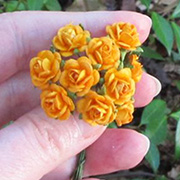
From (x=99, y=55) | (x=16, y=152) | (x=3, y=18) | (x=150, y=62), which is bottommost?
(x=150, y=62)

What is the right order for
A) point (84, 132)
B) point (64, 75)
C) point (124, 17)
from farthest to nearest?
point (124, 17) → point (84, 132) → point (64, 75)

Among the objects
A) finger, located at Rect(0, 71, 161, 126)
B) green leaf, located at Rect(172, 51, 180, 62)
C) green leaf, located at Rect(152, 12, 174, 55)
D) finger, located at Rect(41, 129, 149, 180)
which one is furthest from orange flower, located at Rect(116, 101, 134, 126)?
green leaf, located at Rect(172, 51, 180, 62)

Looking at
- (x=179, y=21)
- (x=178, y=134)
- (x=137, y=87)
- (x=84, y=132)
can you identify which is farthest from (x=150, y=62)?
(x=84, y=132)

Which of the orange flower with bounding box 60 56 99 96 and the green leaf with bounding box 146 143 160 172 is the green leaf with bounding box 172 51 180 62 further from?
the orange flower with bounding box 60 56 99 96

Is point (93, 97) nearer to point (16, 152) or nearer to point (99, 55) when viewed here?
point (99, 55)

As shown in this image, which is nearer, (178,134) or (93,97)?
(93,97)

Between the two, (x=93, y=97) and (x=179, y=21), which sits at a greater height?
(x=93, y=97)

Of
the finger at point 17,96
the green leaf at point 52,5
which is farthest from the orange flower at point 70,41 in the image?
the green leaf at point 52,5

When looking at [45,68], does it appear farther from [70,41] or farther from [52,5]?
[52,5]
